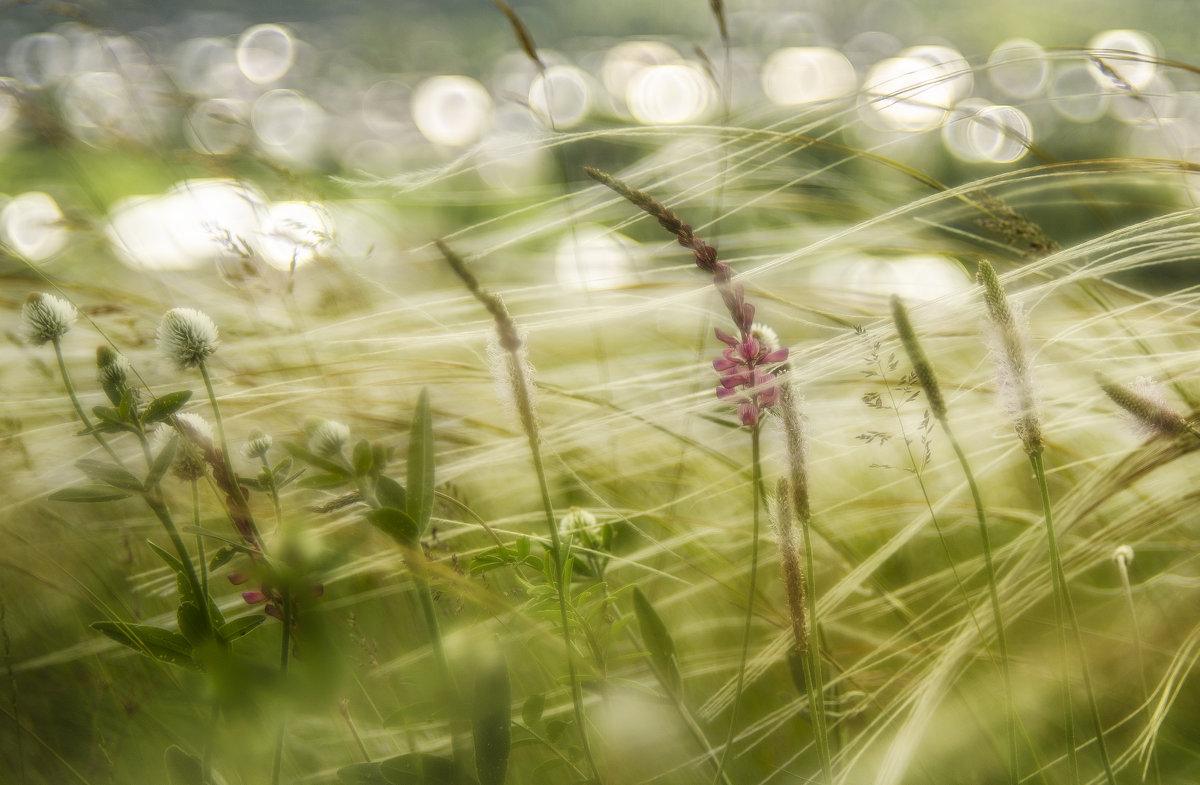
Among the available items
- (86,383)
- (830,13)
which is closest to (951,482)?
(86,383)

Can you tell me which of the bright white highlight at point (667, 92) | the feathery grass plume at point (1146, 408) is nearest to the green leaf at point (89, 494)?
the feathery grass plume at point (1146, 408)

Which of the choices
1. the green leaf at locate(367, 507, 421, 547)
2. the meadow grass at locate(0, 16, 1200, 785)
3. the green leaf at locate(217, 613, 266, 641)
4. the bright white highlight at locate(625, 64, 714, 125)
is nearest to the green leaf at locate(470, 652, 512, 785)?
the meadow grass at locate(0, 16, 1200, 785)

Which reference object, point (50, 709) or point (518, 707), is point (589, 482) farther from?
point (50, 709)

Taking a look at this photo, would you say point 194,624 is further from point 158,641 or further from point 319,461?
point 319,461

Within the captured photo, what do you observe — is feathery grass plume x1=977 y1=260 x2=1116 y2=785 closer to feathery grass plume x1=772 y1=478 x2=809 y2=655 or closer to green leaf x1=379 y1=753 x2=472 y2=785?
feathery grass plume x1=772 y1=478 x2=809 y2=655

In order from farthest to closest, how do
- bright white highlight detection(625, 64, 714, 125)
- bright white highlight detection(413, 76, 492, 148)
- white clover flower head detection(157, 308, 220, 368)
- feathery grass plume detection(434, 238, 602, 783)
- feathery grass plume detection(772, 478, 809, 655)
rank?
bright white highlight detection(413, 76, 492, 148) < bright white highlight detection(625, 64, 714, 125) < white clover flower head detection(157, 308, 220, 368) < feathery grass plume detection(772, 478, 809, 655) < feathery grass plume detection(434, 238, 602, 783)

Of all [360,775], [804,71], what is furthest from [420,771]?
[804,71]
